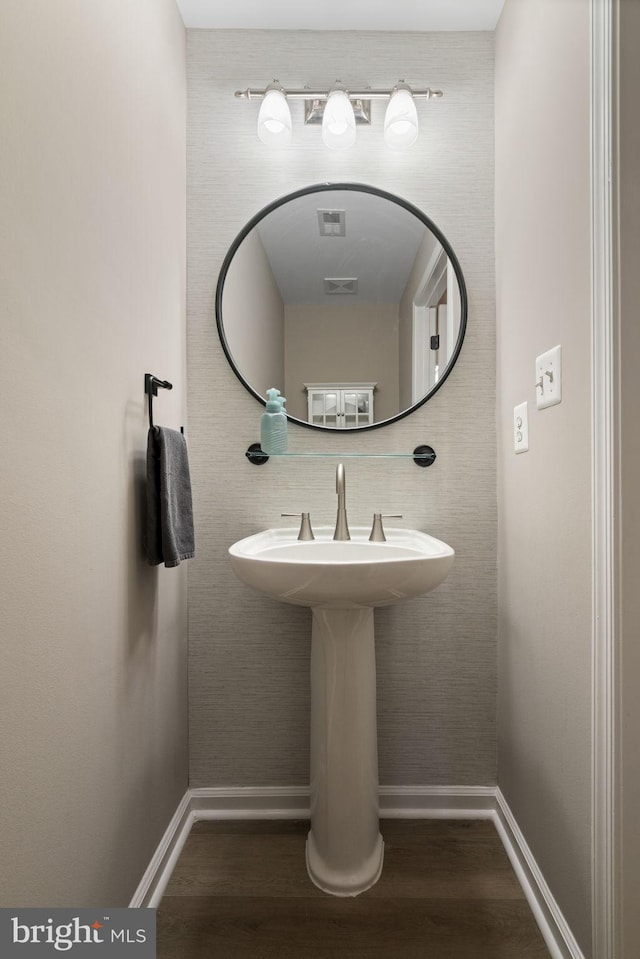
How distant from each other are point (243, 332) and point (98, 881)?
1.40 metres

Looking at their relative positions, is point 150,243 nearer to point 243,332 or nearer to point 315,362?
point 243,332

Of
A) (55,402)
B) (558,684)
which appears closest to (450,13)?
(55,402)

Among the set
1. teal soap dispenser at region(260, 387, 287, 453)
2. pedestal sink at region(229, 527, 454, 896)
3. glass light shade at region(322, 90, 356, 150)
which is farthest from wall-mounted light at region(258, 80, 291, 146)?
pedestal sink at region(229, 527, 454, 896)

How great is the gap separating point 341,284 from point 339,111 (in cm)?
48

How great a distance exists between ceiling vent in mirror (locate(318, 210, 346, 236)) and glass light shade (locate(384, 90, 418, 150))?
260 millimetres

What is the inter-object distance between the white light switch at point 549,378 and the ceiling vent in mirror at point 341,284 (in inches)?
25.4

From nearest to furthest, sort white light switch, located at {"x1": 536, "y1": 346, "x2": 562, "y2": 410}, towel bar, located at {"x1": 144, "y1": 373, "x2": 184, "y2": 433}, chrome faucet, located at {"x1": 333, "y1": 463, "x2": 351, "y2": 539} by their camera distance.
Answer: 1. white light switch, located at {"x1": 536, "y1": 346, "x2": 562, "y2": 410}
2. towel bar, located at {"x1": 144, "y1": 373, "x2": 184, "y2": 433}
3. chrome faucet, located at {"x1": 333, "y1": 463, "x2": 351, "y2": 539}

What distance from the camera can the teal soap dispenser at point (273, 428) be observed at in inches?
62.2

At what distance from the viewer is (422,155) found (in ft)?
5.37

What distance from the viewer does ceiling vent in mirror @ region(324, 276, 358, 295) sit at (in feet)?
5.39

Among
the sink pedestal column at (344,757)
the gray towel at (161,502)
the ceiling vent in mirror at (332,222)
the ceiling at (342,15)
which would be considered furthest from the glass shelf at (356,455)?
the ceiling at (342,15)

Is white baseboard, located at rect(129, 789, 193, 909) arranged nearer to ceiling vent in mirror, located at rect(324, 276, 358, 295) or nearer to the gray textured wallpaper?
the gray textured wallpaper

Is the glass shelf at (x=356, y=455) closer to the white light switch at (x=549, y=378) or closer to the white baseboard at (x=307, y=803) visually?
the white light switch at (x=549, y=378)

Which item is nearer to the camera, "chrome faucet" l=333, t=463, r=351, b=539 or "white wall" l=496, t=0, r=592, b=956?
"white wall" l=496, t=0, r=592, b=956
